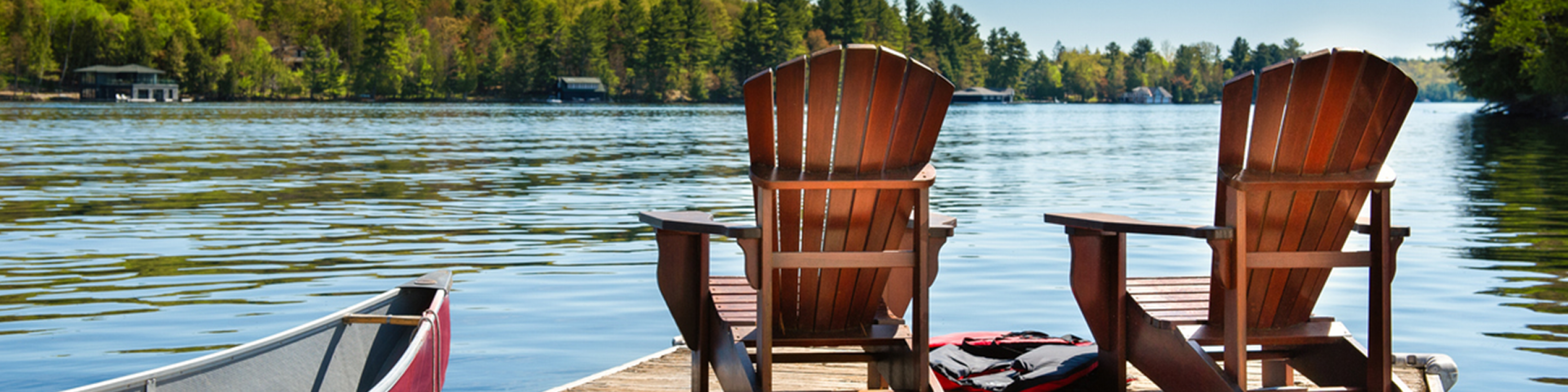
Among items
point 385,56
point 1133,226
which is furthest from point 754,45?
point 1133,226

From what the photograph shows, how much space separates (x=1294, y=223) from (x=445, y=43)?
11011 centimetres

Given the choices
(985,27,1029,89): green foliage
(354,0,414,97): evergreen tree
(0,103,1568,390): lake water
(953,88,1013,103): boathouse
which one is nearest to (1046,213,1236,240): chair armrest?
(0,103,1568,390): lake water

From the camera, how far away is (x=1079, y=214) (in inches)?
146

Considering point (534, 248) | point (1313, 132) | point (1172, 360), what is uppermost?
point (1313, 132)

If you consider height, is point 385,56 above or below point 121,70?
above

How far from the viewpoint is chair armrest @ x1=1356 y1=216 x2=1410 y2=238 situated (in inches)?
124

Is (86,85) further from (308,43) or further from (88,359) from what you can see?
(88,359)

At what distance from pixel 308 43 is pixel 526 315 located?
107 m

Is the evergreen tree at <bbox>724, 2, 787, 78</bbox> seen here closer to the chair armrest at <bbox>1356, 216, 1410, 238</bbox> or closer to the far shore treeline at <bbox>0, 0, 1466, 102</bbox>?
the far shore treeline at <bbox>0, 0, 1466, 102</bbox>

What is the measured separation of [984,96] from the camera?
140 metres

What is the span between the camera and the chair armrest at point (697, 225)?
10.0 ft

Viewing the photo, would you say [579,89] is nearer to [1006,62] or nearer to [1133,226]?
[1006,62]

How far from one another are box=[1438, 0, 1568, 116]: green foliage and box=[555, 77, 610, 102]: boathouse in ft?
239

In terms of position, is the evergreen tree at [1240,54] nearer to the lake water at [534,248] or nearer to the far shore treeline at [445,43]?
the far shore treeline at [445,43]
